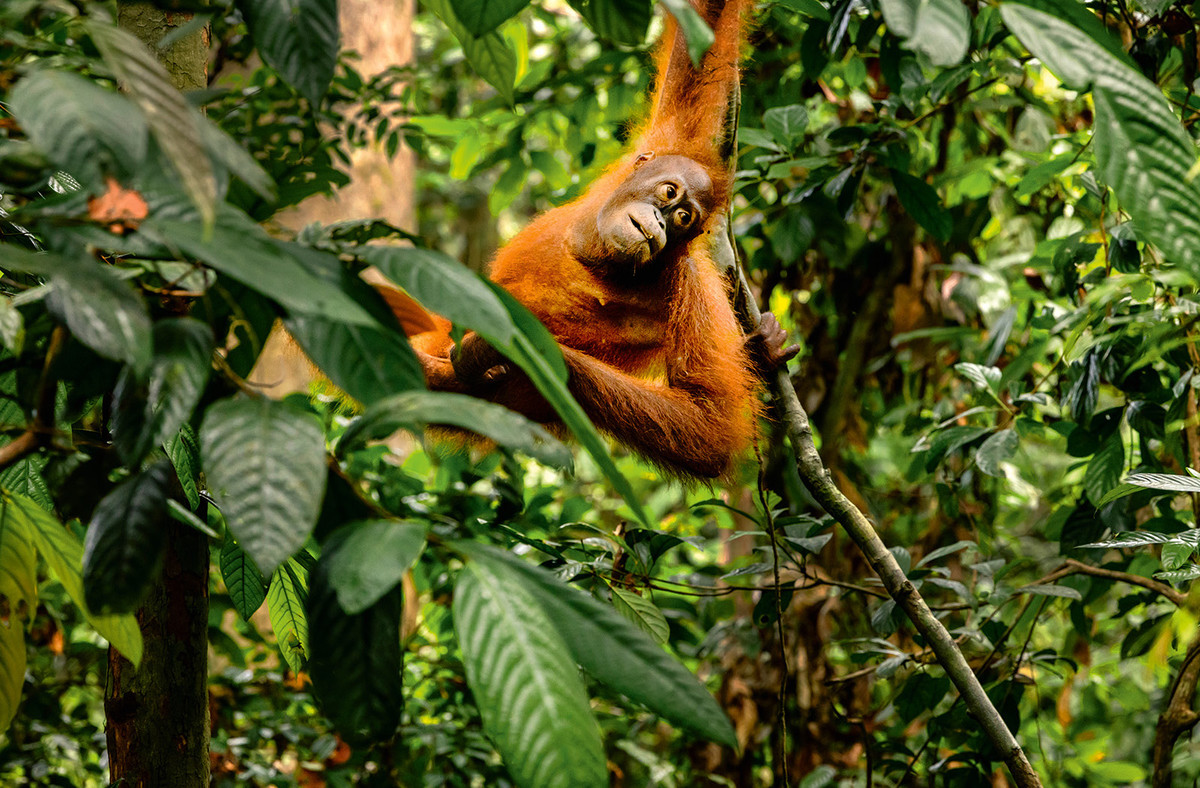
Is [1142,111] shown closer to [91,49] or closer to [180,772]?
[180,772]

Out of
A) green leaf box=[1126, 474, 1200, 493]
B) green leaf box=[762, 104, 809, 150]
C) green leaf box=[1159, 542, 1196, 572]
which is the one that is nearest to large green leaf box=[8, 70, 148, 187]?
green leaf box=[1126, 474, 1200, 493]

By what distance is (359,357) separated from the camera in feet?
2.35

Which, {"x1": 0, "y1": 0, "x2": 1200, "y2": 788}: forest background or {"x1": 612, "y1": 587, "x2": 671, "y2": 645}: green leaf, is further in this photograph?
{"x1": 612, "y1": 587, "x2": 671, "y2": 645}: green leaf

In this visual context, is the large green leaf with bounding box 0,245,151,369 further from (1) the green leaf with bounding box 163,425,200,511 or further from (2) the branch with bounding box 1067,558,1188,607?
(2) the branch with bounding box 1067,558,1188,607

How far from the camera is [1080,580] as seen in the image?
7.25ft

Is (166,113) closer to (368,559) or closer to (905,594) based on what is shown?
(368,559)

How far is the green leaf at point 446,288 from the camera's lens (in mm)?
664

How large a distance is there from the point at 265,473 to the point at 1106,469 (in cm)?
175

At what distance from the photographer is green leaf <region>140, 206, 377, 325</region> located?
587mm

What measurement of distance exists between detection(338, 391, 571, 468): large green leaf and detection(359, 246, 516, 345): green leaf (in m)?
0.05

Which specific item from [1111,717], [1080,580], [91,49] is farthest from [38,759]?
[1111,717]

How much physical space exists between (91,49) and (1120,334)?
7.53 ft

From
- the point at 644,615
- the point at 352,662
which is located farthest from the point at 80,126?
the point at 644,615

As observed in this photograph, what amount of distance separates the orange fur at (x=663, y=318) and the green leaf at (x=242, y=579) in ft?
2.97
